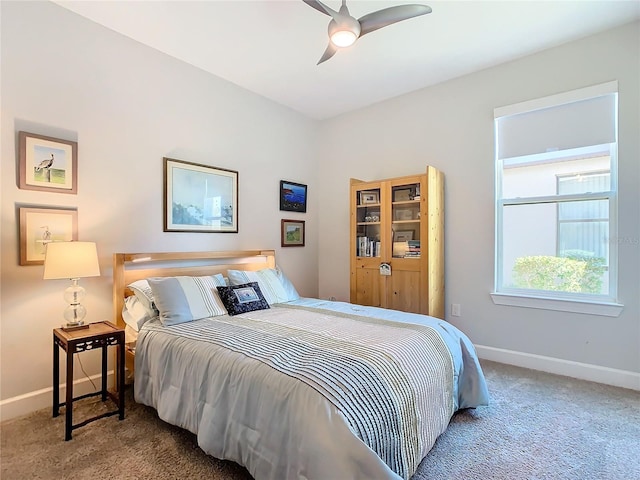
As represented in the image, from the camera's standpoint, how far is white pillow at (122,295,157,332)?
2.40 meters

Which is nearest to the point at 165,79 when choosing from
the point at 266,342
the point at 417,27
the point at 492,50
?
the point at 417,27

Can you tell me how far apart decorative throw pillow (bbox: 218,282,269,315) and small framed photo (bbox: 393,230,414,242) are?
1505mm

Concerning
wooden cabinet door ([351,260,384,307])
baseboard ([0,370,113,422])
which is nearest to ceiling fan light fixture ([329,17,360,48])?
wooden cabinet door ([351,260,384,307])

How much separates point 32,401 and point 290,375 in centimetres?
210

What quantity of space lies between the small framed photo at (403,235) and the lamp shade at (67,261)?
8.66ft

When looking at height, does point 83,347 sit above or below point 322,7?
below

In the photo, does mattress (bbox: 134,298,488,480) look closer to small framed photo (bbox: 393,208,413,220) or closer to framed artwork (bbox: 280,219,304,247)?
small framed photo (bbox: 393,208,413,220)

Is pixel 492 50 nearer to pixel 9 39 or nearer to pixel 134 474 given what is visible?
pixel 9 39

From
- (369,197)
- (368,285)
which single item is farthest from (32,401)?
(369,197)

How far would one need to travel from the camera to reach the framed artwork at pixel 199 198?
2990 millimetres

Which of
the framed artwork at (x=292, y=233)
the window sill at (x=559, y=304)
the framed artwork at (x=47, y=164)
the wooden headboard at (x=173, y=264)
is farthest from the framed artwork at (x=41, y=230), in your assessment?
the window sill at (x=559, y=304)

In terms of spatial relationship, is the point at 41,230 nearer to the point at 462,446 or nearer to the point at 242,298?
the point at 242,298

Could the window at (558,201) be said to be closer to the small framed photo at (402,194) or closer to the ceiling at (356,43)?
the ceiling at (356,43)

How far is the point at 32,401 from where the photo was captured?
89.2 inches
